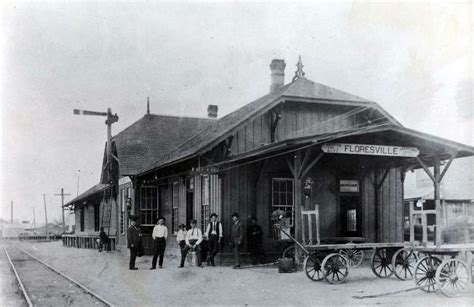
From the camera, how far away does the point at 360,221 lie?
17719mm

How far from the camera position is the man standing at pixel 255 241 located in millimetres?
16469

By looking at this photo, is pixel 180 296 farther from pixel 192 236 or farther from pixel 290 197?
pixel 290 197

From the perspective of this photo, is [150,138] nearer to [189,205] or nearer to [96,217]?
[189,205]

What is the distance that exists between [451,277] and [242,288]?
392 centimetres

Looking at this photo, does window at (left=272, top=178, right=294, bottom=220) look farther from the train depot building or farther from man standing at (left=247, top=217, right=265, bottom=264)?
man standing at (left=247, top=217, right=265, bottom=264)

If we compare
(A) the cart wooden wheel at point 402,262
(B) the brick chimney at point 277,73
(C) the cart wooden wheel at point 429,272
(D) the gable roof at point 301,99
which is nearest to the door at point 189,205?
(D) the gable roof at point 301,99

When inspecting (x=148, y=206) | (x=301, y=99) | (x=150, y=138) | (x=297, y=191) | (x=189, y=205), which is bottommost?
(x=148, y=206)

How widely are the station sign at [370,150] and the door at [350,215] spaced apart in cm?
424

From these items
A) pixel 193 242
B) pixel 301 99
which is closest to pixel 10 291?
pixel 193 242

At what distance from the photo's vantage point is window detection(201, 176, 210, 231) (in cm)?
1825

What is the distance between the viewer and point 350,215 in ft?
59.6

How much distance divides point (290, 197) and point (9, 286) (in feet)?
26.3

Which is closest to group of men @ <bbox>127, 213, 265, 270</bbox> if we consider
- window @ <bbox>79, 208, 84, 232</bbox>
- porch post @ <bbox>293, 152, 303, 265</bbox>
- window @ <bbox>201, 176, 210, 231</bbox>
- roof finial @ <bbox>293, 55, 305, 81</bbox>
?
window @ <bbox>201, 176, 210, 231</bbox>

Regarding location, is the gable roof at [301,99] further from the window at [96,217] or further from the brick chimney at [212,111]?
the window at [96,217]
